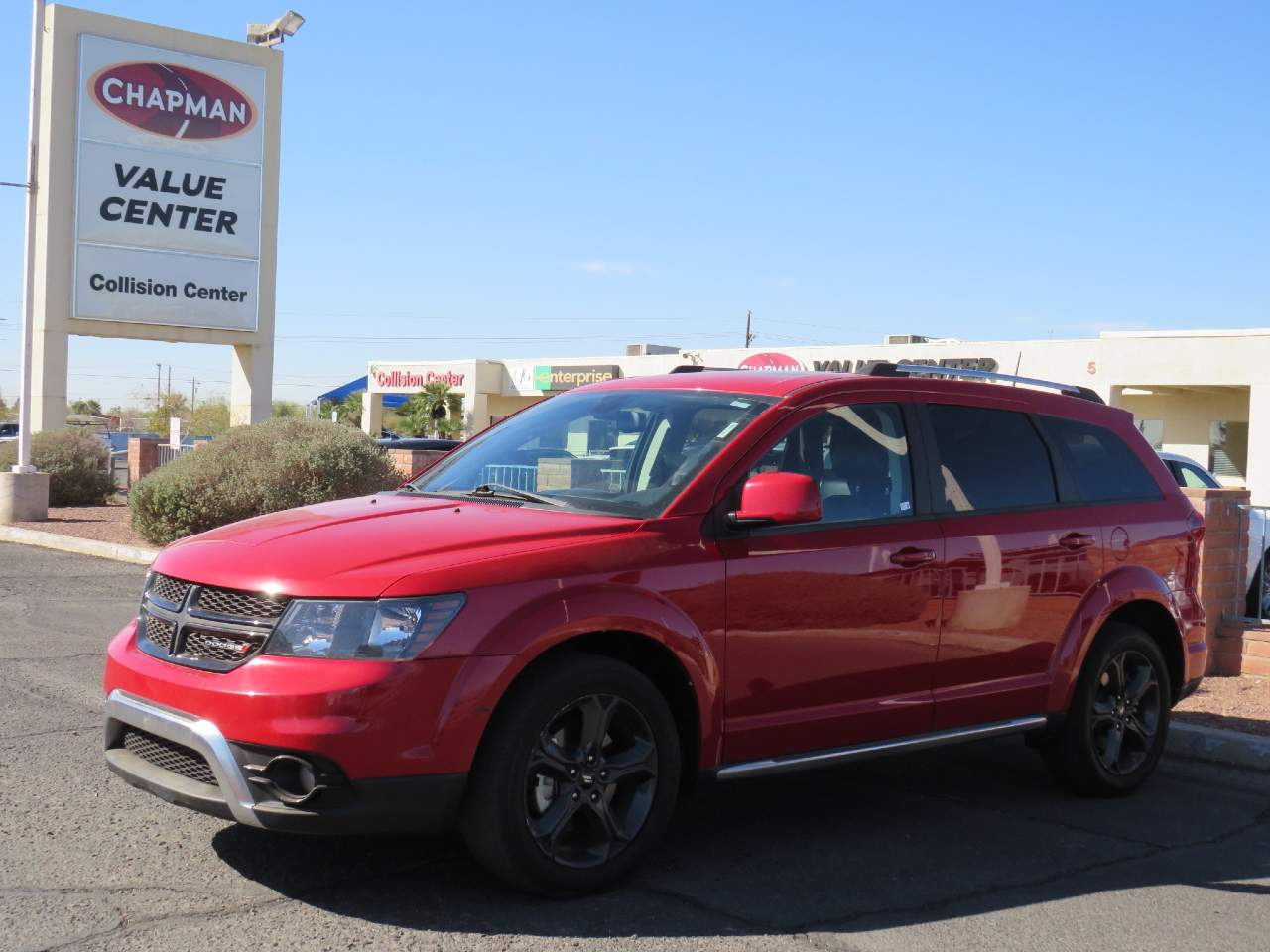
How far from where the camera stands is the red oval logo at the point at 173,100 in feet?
85.4

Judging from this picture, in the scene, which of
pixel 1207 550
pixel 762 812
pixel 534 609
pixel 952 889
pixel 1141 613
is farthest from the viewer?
pixel 1207 550

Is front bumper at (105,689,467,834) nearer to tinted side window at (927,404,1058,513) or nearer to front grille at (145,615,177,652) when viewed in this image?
front grille at (145,615,177,652)

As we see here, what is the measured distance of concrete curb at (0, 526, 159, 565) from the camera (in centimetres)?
1670

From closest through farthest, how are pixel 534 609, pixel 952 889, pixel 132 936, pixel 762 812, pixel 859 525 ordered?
pixel 132 936, pixel 534 609, pixel 952 889, pixel 859 525, pixel 762 812

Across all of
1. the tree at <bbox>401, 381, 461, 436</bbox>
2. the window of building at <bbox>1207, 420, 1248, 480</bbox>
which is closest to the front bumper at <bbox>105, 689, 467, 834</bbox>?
the window of building at <bbox>1207, 420, 1248, 480</bbox>

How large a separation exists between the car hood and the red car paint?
0.04ft

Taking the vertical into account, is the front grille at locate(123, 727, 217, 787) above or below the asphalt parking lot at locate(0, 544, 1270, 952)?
above

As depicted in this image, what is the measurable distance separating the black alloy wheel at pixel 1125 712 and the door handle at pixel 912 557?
1.40 m

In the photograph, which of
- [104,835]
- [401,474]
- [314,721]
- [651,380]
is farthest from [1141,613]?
[401,474]

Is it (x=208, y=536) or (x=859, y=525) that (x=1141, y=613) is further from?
(x=208, y=536)

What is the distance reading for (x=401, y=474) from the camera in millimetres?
19359

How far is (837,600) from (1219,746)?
3.28 metres

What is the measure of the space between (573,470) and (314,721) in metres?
1.75

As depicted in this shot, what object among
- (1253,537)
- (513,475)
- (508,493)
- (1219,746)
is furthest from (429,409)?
(508,493)
